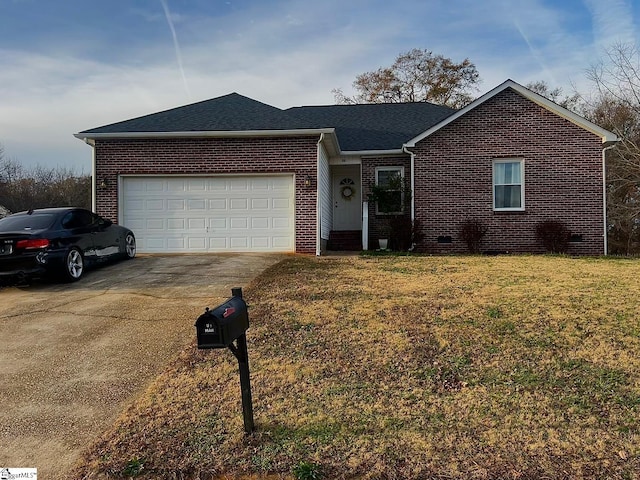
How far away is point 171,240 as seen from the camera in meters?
12.6

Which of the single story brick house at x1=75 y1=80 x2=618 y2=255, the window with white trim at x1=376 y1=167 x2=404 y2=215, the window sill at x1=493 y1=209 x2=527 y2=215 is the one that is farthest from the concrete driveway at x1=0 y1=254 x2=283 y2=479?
the window sill at x1=493 y1=209 x2=527 y2=215

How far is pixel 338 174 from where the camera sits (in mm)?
17062

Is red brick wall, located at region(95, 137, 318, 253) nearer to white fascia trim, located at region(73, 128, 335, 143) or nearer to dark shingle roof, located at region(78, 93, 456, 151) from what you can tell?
white fascia trim, located at region(73, 128, 335, 143)

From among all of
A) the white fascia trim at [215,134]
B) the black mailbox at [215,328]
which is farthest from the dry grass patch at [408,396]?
the white fascia trim at [215,134]

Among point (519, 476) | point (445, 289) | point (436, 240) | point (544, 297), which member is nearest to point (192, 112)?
point (436, 240)

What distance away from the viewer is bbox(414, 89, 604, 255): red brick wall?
1388 cm

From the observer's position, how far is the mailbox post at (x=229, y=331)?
2926 mm

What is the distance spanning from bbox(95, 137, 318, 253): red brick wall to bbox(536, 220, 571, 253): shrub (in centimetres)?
685

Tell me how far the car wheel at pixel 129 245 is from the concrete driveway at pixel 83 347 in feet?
5.72

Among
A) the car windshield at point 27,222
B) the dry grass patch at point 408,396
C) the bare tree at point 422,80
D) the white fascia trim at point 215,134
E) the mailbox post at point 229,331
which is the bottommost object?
the dry grass patch at point 408,396

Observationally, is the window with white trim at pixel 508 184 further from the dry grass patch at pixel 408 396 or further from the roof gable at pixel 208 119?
the dry grass patch at pixel 408 396

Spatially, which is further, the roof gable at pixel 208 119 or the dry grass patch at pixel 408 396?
the roof gable at pixel 208 119

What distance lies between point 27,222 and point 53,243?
91cm

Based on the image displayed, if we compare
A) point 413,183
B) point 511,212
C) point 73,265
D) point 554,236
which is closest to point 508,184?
point 511,212
